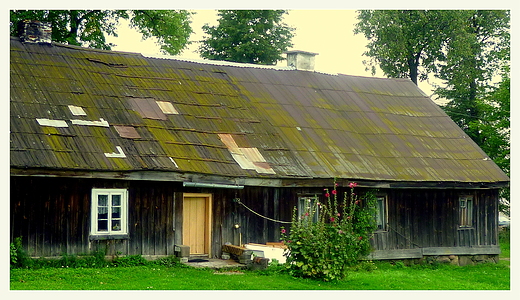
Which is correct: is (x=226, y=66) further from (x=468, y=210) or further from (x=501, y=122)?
(x=501, y=122)

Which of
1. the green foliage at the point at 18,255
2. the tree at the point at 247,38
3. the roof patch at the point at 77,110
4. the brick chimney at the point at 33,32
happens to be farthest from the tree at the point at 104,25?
the green foliage at the point at 18,255

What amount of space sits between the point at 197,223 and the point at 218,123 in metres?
3.01

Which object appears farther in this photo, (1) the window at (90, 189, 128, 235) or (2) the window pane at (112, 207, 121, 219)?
(2) the window pane at (112, 207, 121, 219)

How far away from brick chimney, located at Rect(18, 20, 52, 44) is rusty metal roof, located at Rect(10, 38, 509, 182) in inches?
10.2

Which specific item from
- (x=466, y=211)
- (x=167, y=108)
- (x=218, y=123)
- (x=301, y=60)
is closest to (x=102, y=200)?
(x=167, y=108)

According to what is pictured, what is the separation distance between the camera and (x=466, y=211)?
25250 millimetres

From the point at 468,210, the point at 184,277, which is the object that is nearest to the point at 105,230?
the point at 184,277

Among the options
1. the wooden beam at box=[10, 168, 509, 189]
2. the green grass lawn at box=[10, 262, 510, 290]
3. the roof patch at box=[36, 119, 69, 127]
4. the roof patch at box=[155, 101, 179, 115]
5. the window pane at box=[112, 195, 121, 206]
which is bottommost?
the green grass lawn at box=[10, 262, 510, 290]

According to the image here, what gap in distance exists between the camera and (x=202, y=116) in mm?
22328

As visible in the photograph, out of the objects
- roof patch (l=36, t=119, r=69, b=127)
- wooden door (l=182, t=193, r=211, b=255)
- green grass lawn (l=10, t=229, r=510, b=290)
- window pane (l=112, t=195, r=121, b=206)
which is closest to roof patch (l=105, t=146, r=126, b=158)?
window pane (l=112, t=195, r=121, b=206)

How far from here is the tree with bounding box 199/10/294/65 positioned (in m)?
39.2

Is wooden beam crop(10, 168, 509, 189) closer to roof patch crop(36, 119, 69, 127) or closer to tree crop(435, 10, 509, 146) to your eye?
roof patch crop(36, 119, 69, 127)

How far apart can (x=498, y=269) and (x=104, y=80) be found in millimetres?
12766

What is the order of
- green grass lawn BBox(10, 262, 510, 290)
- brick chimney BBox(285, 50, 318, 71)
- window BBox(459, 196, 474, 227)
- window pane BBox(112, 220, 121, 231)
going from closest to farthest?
green grass lawn BBox(10, 262, 510, 290)
window pane BBox(112, 220, 121, 231)
window BBox(459, 196, 474, 227)
brick chimney BBox(285, 50, 318, 71)
